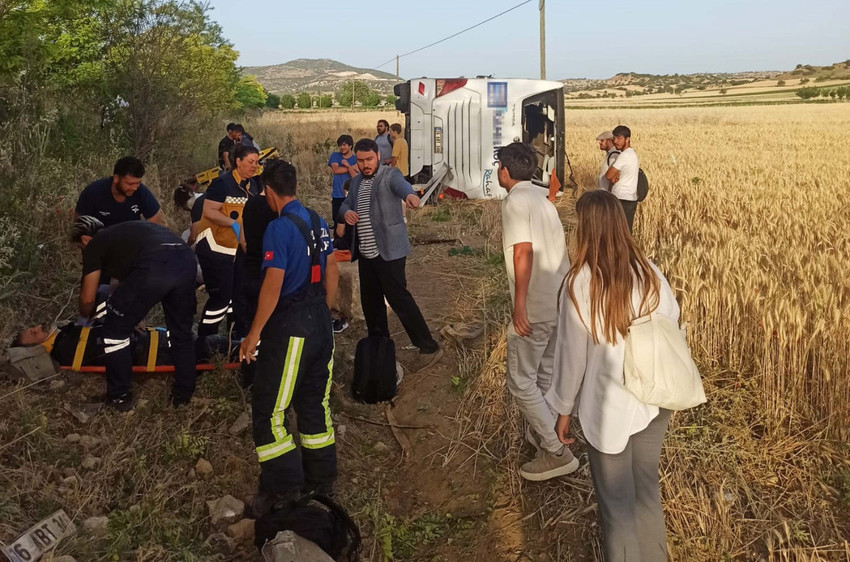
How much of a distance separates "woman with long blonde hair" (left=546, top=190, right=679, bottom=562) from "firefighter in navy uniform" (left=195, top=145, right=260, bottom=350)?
10.6 ft

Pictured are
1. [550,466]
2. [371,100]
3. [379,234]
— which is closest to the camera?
[550,466]

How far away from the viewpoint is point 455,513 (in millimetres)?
3988

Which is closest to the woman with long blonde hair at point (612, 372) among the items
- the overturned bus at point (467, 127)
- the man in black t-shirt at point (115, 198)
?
the man in black t-shirt at point (115, 198)

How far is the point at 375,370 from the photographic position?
17.0 ft

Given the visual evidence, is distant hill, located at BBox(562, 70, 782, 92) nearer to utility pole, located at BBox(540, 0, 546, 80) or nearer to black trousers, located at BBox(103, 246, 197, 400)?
utility pole, located at BBox(540, 0, 546, 80)

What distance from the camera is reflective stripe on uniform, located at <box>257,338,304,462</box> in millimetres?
3676

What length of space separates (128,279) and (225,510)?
1.72m

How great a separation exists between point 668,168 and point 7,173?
42.3ft

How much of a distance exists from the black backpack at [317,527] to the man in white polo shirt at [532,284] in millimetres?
1132

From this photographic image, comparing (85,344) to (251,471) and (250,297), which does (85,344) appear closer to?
(250,297)

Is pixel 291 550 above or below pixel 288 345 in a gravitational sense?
below

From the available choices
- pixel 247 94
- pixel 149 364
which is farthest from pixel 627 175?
pixel 247 94

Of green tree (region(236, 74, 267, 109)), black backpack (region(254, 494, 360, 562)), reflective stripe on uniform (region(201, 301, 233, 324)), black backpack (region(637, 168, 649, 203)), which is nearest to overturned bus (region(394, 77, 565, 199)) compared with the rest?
black backpack (region(637, 168, 649, 203))

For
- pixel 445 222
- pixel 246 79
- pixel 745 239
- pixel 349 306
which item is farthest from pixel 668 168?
pixel 246 79
